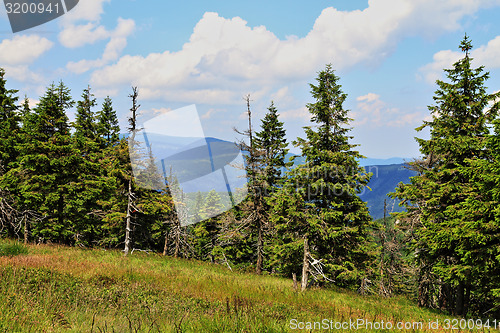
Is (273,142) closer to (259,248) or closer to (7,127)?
(259,248)

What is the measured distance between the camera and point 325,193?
17234 mm

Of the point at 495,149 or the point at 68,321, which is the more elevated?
the point at 495,149

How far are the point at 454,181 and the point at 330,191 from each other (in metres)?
6.07

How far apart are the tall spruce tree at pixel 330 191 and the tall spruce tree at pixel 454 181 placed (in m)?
3.07

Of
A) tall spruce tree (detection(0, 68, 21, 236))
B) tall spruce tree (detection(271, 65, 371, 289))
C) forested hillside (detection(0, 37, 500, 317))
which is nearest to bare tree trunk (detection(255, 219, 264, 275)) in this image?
forested hillside (detection(0, 37, 500, 317))

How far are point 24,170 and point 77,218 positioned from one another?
5.09m

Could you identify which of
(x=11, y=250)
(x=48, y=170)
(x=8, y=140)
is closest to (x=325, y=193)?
(x=11, y=250)

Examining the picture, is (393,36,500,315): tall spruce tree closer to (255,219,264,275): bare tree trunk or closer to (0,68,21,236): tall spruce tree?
(255,219,264,275): bare tree trunk

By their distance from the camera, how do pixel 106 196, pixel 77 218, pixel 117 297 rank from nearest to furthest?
1. pixel 117 297
2. pixel 77 218
3. pixel 106 196

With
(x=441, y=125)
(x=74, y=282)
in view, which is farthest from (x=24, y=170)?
(x=441, y=125)

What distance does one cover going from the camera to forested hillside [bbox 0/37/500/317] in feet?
39.4

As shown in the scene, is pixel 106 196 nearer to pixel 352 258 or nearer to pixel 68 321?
pixel 352 258

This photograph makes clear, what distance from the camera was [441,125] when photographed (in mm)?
14148

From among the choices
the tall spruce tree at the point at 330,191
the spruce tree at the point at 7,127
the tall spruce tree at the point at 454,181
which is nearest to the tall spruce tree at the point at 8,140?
the spruce tree at the point at 7,127
